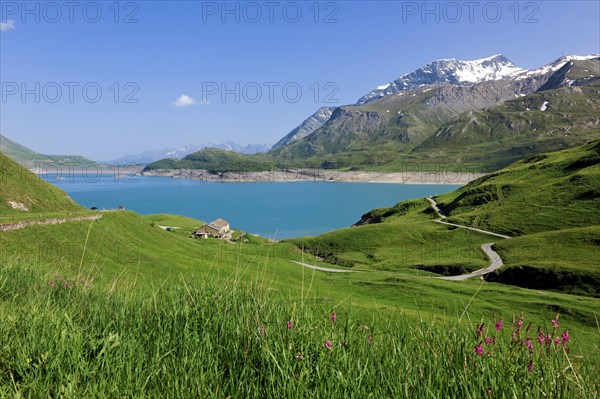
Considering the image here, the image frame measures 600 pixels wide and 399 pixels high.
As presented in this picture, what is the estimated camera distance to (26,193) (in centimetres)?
5734

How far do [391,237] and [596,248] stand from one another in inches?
2006

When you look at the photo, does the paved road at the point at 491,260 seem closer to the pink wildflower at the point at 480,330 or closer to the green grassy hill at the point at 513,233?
the green grassy hill at the point at 513,233

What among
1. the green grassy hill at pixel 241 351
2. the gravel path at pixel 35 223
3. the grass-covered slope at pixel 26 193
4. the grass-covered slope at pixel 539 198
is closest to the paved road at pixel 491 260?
the grass-covered slope at pixel 539 198

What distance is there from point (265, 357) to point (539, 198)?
142138 mm

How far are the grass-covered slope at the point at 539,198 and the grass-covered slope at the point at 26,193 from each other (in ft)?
357

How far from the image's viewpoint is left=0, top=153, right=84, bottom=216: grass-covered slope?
53.2 meters

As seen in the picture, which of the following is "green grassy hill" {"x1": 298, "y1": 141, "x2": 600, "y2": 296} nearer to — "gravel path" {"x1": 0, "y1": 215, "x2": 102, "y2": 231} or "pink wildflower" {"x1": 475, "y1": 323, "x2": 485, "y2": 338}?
"gravel path" {"x1": 0, "y1": 215, "x2": 102, "y2": 231}

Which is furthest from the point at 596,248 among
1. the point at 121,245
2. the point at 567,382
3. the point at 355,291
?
the point at 567,382

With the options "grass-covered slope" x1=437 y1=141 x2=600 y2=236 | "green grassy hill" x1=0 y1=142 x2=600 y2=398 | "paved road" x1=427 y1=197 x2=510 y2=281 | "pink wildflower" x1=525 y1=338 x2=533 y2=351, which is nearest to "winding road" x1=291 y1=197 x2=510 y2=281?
"paved road" x1=427 y1=197 x2=510 y2=281

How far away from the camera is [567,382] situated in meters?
4.01

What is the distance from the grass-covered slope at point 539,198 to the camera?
11056 cm

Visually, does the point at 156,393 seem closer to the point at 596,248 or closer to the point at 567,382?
the point at 567,382

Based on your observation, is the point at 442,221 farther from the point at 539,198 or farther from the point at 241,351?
the point at 241,351

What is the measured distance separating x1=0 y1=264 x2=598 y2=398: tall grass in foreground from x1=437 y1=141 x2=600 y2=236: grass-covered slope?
120 metres
